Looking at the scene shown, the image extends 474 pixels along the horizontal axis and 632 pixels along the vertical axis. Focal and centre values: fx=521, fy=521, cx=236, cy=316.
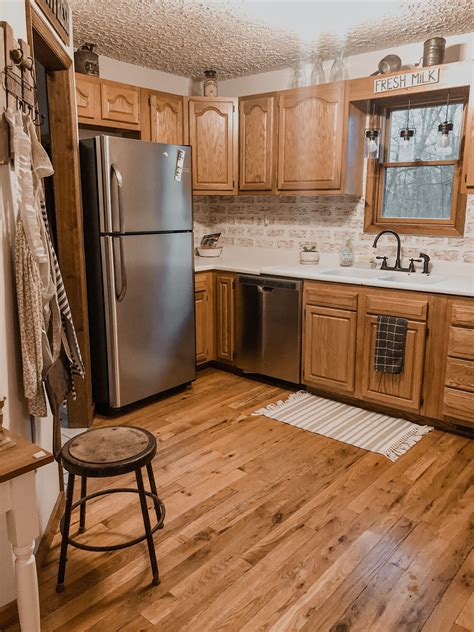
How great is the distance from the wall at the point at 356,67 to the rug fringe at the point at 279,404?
235 cm

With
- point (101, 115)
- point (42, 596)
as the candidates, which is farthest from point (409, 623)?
point (101, 115)

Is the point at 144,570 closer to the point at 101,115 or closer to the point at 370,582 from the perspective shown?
the point at 370,582

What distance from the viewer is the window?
3.48 m

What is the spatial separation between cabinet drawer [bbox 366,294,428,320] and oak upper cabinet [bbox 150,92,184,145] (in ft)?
6.49

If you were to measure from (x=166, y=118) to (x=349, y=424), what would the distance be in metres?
2.62

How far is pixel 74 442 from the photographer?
6.24 feet

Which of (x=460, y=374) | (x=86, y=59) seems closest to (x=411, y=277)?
(x=460, y=374)

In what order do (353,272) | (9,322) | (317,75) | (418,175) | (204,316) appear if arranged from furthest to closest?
(204,316) < (353,272) < (317,75) < (418,175) < (9,322)

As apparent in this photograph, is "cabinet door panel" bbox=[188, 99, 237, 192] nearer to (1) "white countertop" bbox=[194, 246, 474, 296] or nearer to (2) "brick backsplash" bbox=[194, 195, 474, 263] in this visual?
(2) "brick backsplash" bbox=[194, 195, 474, 263]

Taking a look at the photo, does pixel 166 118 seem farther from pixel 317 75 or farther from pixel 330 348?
pixel 330 348

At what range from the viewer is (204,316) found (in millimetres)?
4141

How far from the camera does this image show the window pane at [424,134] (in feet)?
11.3

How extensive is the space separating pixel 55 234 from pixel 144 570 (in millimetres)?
2090

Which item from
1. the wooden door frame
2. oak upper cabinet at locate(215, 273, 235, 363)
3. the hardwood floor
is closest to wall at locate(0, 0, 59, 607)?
the hardwood floor
